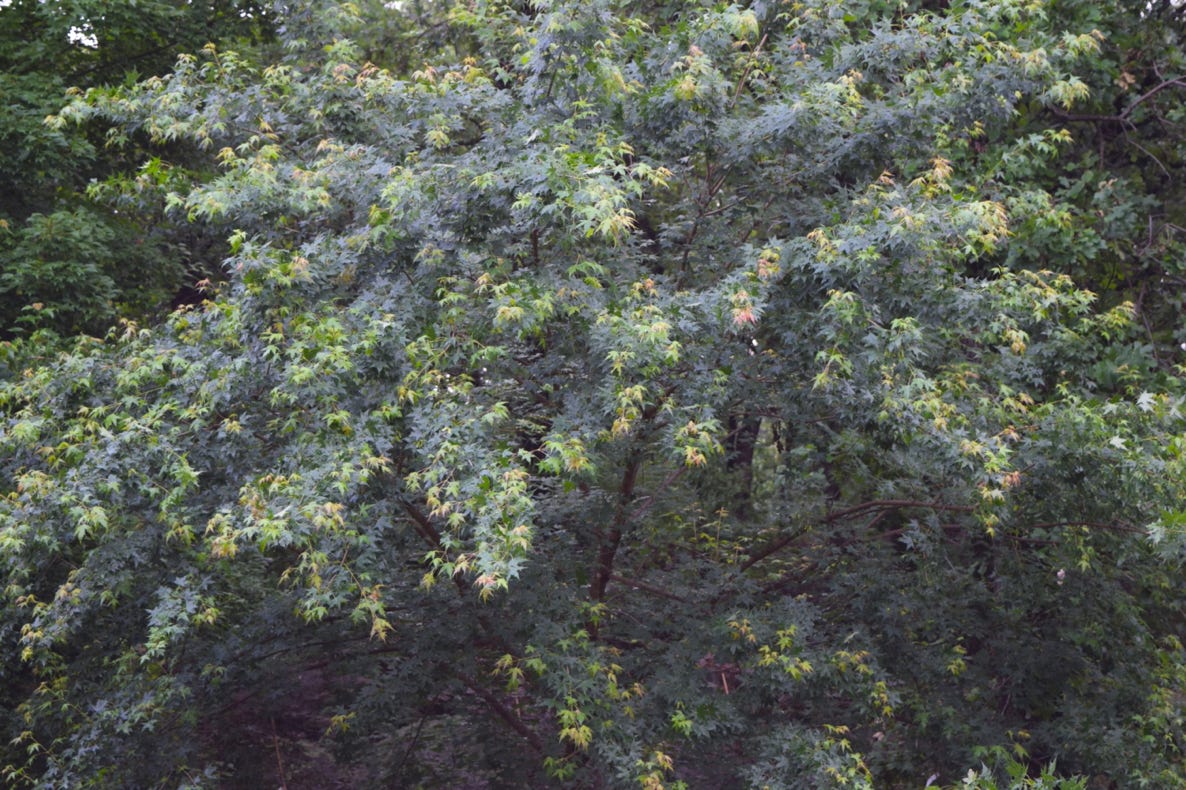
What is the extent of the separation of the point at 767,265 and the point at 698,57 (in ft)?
3.67

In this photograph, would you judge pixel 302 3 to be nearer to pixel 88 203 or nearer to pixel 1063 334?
pixel 88 203

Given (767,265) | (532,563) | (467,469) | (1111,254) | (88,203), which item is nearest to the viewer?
(467,469)

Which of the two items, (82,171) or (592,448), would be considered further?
(82,171)

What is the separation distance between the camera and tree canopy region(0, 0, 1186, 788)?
17.2ft

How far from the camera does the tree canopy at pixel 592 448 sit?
5.23 meters

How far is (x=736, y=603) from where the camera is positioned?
659 centimetres

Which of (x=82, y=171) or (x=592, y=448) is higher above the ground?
(x=82, y=171)

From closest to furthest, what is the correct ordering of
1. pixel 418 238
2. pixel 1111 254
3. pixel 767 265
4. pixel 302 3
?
pixel 767 265 → pixel 418 238 → pixel 302 3 → pixel 1111 254

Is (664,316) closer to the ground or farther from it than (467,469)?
farther from it

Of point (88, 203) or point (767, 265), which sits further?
point (88, 203)

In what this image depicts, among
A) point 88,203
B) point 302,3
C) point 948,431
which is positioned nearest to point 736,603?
point 948,431

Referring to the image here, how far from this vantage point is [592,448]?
17.9 feet

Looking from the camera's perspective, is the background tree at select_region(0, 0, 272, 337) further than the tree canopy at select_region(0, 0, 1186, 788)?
Yes

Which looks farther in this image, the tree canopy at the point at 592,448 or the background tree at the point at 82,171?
the background tree at the point at 82,171
